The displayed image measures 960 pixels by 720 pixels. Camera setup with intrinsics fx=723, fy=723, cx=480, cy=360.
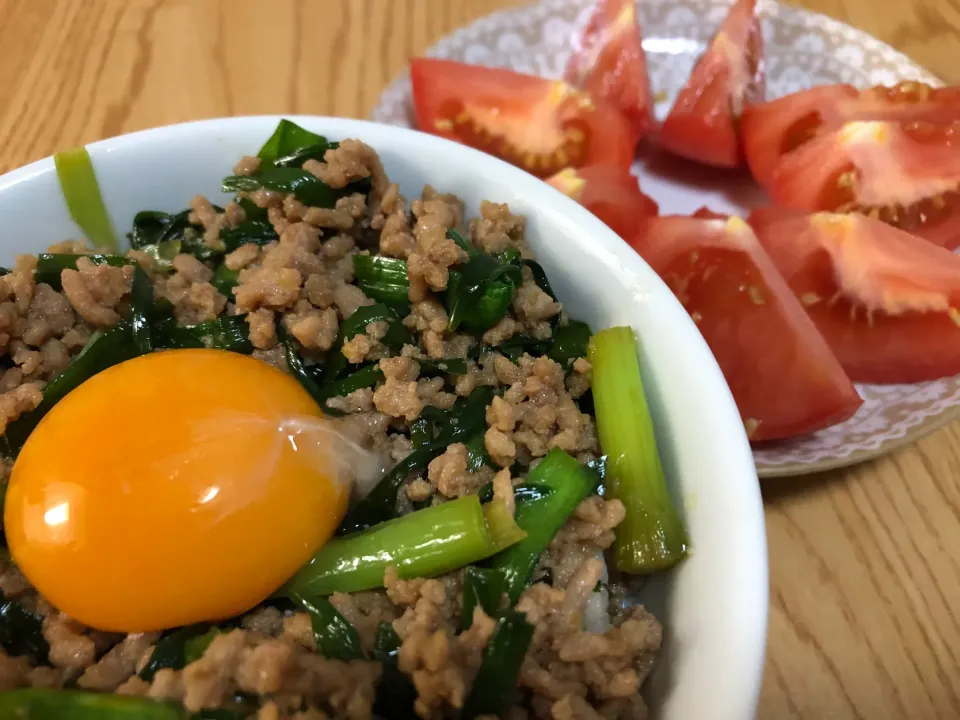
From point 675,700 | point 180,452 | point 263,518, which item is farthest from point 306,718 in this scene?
point 675,700

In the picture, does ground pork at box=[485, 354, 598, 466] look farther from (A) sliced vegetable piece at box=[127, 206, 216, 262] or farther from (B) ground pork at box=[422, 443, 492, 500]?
(A) sliced vegetable piece at box=[127, 206, 216, 262]

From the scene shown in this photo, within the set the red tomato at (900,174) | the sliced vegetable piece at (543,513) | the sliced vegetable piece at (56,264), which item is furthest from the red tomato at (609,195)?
the sliced vegetable piece at (56,264)

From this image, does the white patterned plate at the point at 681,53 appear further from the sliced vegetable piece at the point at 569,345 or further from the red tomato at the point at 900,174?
the sliced vegetable piece at the point at 569,345

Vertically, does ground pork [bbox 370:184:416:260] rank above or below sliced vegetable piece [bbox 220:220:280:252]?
above

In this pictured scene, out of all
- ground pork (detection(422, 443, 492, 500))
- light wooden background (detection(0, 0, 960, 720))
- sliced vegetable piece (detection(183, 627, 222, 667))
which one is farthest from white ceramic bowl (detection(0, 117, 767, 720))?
sliced vegetable piece (detection(183, 627, 222, 667))

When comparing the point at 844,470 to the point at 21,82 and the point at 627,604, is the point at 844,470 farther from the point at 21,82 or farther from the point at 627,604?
the point at 21,82

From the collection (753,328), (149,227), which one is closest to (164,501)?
(149,227)
